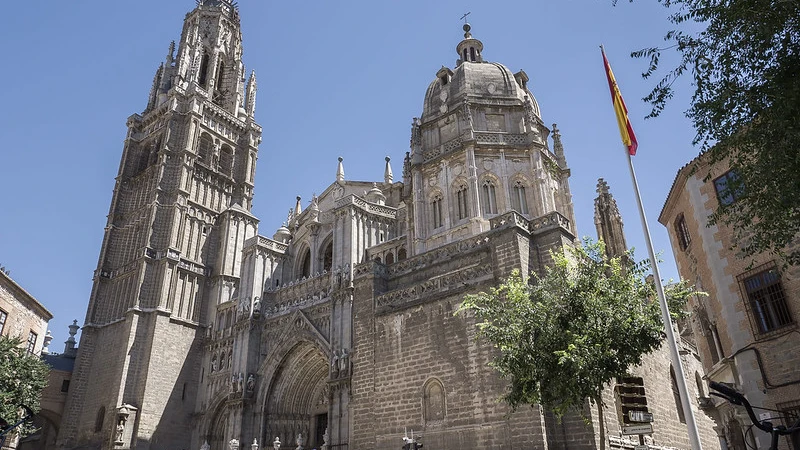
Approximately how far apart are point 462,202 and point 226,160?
23.9 meters

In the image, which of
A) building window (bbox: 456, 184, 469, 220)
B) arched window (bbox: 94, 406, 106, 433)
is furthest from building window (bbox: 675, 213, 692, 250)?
arched window (bbox: 94, 406, 106, 433)

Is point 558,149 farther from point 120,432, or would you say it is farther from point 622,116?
point 120,432

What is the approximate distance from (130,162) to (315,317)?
22.9 meters

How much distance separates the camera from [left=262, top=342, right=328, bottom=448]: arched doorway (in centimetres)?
2817

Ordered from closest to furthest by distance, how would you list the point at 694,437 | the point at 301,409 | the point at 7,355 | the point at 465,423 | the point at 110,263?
1. the point at 694,437
2. the point at 465,423
3. the point at 7,355
4. the point at 301,409
5. the point at 110,263

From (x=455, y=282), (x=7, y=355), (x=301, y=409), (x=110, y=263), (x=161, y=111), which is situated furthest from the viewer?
(x=161, y=111)

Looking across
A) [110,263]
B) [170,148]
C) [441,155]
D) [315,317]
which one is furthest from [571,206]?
[110,263]

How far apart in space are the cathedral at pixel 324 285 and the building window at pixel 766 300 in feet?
13.8

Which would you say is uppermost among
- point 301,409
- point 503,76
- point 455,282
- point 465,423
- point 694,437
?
point 503,76

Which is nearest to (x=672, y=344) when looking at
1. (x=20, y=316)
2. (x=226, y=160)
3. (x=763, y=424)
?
(x=763, y=424)

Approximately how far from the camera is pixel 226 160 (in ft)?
141

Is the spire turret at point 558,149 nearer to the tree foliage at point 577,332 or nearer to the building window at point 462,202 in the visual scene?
the building window at point 462,202

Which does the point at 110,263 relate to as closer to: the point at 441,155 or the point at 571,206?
the point at 441,155

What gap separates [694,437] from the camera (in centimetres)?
902
